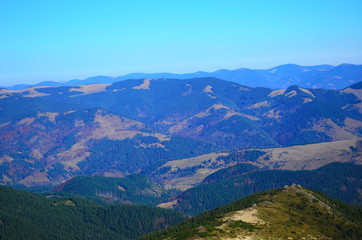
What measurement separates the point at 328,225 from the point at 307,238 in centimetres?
2204

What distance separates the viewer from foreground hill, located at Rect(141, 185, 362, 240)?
14550 centimetres

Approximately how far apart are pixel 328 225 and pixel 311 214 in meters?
11.7

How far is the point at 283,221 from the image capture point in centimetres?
16212

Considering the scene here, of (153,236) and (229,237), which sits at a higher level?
(229,237)

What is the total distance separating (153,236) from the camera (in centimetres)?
18725

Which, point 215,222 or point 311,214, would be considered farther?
point 311,214

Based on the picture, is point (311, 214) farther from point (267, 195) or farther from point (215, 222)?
point (215, 222)

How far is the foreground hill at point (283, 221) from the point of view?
145500 mm

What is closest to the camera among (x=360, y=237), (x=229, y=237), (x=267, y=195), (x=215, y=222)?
(x=229, y=237)

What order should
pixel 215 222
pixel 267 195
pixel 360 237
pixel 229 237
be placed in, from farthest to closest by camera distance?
pixel 267 195
pixel 215 222
pixel 360 237
pixel 229 237

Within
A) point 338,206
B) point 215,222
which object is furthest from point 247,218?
point 338,206

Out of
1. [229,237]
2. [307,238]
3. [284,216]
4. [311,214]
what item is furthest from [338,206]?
[229,237]

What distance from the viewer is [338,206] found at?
198 meters

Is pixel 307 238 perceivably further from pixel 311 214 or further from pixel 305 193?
pixel 305 193
